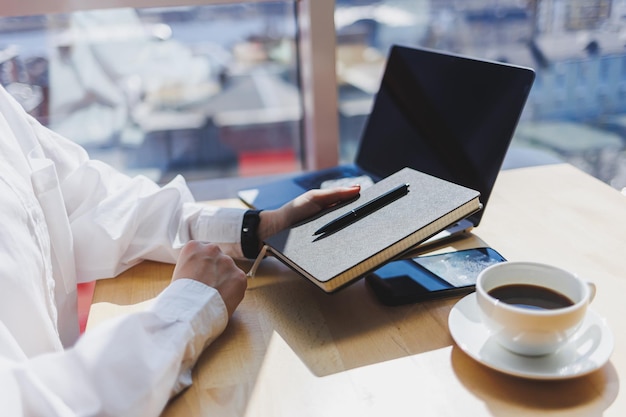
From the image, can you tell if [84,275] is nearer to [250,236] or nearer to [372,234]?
[250,236]

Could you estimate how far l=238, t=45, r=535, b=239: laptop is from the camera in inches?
36.5

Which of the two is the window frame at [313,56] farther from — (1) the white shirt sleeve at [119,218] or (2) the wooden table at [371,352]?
(2) the wooden table at [371,352]

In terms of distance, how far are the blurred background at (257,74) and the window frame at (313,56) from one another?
0.10 feet

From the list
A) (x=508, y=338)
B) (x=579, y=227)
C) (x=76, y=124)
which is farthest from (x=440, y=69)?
(x=76, y=124)

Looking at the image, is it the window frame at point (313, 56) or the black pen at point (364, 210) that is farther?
the window frame at point (313, 56)

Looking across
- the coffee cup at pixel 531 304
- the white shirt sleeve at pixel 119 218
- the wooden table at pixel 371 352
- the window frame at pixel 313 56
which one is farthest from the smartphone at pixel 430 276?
the window frame at pixel 313 56

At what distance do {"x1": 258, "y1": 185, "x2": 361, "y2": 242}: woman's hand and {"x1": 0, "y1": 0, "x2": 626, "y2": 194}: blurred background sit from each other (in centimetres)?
48

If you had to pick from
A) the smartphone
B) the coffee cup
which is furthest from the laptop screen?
the coffee cup

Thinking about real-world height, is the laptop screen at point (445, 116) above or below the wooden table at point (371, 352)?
above

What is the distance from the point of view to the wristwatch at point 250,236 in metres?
0.93

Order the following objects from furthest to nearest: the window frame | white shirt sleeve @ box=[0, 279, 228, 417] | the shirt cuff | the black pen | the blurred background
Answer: the blurred background, the window frame, the black pen, the shirt cuff, white shirt sleeve @ box=[0, 279, 228, 417]

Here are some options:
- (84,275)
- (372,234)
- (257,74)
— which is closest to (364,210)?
(372,234)

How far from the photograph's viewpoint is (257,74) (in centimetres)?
159

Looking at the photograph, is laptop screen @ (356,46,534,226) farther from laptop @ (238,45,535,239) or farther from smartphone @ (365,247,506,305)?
smartphone @ (365,247,506,305)
